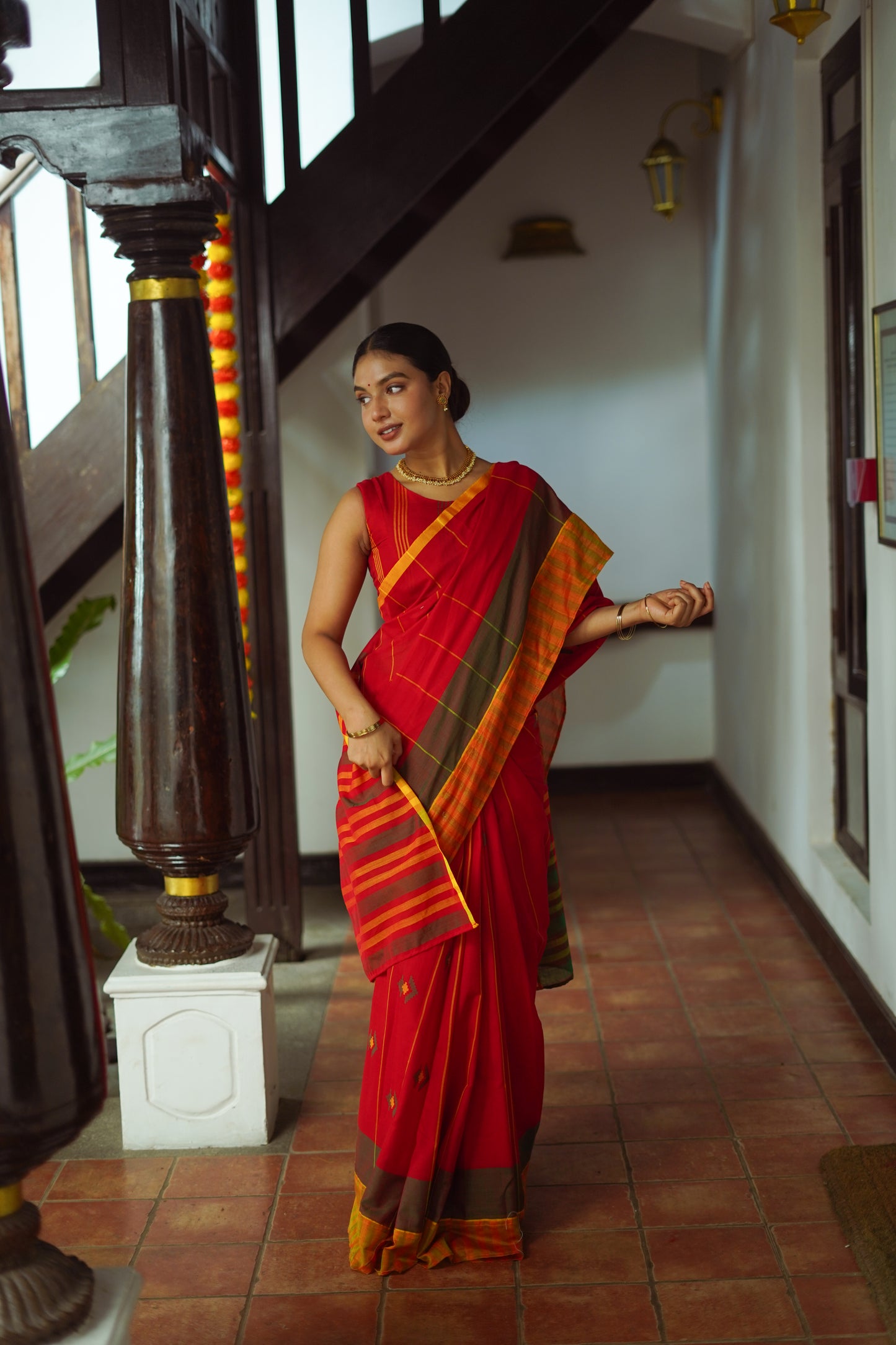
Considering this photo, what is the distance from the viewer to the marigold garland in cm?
439

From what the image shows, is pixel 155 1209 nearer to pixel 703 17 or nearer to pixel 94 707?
pixel 94 707

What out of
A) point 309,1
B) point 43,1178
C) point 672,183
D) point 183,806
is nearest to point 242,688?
point 183,806

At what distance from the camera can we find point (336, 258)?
448cm

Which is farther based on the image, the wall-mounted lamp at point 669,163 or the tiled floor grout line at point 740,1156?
the wall-mounted lamp at point 669,163

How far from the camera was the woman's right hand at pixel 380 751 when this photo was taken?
8.72 ft

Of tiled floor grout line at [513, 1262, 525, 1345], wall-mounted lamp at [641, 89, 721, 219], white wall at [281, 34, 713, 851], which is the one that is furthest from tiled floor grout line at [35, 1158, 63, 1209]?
wall-mounted lamp at [641, 89, 721, 219]

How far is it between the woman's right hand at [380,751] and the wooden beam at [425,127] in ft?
7.40

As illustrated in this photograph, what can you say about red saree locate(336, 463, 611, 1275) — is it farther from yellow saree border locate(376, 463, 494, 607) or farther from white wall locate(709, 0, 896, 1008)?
white wall locate(709, 0, 896, 1008)

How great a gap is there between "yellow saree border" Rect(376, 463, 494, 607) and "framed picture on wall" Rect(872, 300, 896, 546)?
127 centimetres

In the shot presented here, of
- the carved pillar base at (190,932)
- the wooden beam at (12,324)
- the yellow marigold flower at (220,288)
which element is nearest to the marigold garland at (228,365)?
the yellow marigold flower at (220,288)

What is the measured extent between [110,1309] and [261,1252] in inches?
51.0

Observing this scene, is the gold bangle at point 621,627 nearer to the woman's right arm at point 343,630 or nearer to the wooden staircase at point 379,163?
the woman's right arm at point 343,630

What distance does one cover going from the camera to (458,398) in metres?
2.79

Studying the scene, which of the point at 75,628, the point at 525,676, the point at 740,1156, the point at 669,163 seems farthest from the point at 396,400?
the point at 669,163
